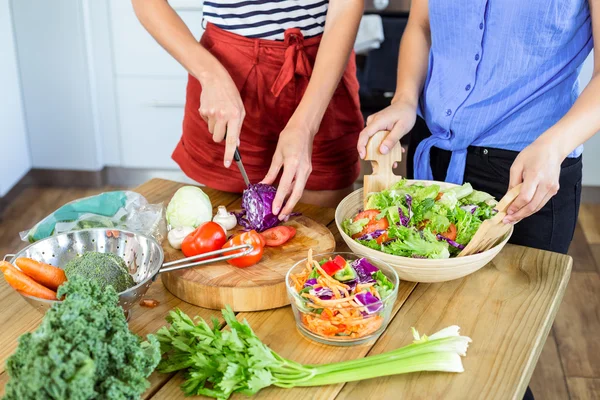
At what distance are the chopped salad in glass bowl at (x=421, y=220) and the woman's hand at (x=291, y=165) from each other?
15 cm

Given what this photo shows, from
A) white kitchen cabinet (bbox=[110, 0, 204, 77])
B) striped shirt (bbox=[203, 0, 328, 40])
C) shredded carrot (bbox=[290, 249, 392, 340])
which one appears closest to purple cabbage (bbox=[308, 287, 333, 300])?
shredded carrot (bbox=[290, 249, 392, 340])

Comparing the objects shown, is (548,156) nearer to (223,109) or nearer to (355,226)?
(355,226)

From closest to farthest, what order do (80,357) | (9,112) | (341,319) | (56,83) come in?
(80,357) → (341,319) → (9,112) → (56,83)

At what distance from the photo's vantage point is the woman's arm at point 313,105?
144cm

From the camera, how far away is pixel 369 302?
3.54ft

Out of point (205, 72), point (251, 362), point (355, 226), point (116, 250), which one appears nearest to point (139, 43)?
point (205, 72)

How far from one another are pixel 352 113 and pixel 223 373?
1032mm

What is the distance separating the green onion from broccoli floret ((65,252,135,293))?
5.1 inches

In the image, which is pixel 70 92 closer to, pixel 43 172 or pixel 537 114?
pixel 43 172

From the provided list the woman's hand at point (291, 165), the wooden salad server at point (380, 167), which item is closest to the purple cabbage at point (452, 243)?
the wooden salad server at point (380, 167)

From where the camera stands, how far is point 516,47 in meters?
1.44

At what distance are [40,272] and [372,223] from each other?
635 millimetres

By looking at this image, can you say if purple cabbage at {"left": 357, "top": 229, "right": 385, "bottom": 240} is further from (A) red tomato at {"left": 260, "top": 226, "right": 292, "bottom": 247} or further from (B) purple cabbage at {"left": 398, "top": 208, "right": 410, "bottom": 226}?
(A) red tomato at {"left": 260, "top": 226, "right": 292, "bottom": 247}

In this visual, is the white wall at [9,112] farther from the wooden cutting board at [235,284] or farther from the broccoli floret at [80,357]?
the broccoli floret at [80,357]
